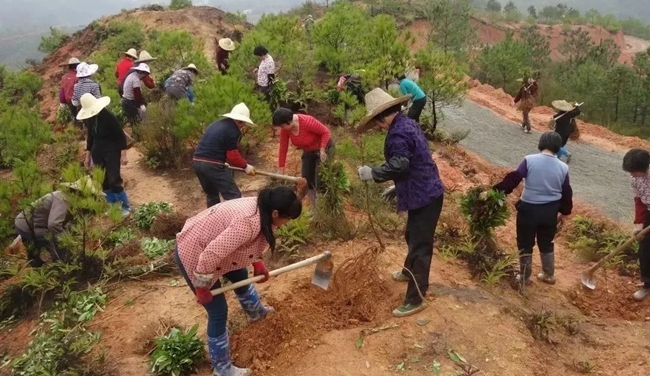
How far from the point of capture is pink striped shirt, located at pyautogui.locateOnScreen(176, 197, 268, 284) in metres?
2.69

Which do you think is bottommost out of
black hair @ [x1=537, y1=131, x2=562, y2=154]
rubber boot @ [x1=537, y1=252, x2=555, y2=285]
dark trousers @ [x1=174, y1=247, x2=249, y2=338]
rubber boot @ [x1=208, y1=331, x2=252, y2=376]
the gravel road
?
the gravel road

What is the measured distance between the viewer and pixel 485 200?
4.23 m

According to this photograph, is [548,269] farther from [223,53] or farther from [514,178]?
[223,53]

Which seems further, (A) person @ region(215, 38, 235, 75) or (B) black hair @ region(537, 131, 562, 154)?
(A) person @ region(215, 38, 235, 75)

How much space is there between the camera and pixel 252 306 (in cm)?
354

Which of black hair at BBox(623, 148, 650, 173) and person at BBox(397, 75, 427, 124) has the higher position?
black hair at BBox(623, 148, 650, 173)

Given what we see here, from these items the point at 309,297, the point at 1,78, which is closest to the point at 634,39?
the point at 1,78

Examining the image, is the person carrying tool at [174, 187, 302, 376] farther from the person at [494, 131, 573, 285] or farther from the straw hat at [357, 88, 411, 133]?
the person at [494, 131, 573, 285]

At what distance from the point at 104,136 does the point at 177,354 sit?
111 inches

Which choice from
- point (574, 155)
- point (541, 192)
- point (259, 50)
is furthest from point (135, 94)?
point (574, 155)

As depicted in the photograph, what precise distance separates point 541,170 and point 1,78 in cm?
1938

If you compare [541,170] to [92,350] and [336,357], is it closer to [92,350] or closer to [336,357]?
[336,357]

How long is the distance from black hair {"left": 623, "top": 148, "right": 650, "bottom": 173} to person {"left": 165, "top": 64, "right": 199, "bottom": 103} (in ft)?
19.5

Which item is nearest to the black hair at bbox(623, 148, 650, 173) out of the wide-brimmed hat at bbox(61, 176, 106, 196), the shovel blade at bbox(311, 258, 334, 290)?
the shovel blade at bbox(311, 258, 334, 290)
